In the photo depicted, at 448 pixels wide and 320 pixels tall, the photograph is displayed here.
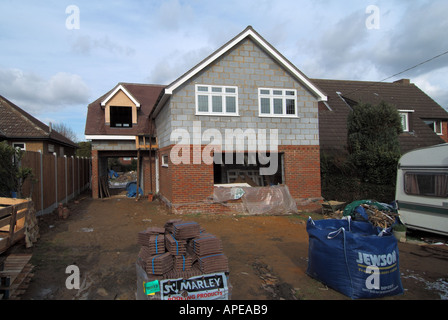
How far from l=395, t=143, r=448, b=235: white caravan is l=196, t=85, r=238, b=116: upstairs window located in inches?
251

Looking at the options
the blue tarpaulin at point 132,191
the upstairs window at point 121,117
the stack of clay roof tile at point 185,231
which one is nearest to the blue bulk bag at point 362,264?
the stack of clay roof tile at point 185,231

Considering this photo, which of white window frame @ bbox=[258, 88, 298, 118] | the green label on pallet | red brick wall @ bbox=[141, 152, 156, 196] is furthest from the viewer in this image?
red brick wall @ bbox=[141, 152, 156, 196]

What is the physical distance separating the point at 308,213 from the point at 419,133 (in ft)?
36.0

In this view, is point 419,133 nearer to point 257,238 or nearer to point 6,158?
point 257,238

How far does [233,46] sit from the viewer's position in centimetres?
1199

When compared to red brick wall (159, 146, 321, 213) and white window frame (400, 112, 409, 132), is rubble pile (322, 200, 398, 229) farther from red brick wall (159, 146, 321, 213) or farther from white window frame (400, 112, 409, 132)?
white window frame (400, 112, 409, 132)

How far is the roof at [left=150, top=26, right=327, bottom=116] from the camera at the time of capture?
1133 centimetres

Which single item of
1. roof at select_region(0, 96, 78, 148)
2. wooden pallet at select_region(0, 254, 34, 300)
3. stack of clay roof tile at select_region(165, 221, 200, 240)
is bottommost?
wooden pallet at select_region(0, 254, 34, 300)

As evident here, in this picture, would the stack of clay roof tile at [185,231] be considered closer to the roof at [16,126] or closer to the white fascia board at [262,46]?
the white fascia board at [262,46]

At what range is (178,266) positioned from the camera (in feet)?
14.0

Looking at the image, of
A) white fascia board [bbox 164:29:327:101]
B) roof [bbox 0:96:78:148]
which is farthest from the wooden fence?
white fascia board [bbox 164:29:327:101]

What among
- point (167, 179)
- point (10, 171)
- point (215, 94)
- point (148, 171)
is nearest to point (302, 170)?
point (215, 94)

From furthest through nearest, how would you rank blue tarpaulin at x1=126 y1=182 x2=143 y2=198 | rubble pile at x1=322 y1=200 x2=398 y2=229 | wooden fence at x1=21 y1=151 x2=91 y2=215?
blue tarpaulin at x1=126 y1=182 x2=143 y2=198 < wooden fence at x1=21 y1=151 x2=91 y2=215 < rubble pile at x1=322 y1=200 x2=398 y2=229

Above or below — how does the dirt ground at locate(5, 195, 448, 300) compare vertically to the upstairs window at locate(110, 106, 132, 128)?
below
